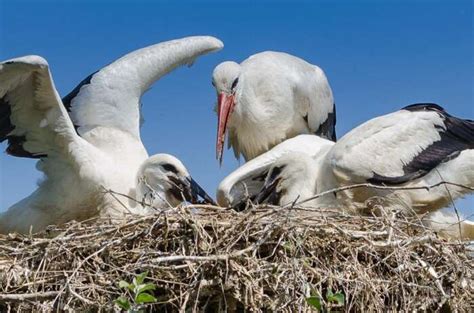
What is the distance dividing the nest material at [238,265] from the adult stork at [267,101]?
75.4 inches

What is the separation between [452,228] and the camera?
22.2 ft

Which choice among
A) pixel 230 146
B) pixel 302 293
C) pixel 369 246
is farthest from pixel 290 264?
pixel 230 146

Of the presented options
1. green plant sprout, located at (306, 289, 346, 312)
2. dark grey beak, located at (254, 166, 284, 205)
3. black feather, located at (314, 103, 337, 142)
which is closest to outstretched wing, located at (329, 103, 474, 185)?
dark grey beak, located at (254, 166, 284, 205)

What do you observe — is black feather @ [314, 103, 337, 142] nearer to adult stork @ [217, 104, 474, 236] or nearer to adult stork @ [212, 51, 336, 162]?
adult stork @ [212, 51, 336, 162]

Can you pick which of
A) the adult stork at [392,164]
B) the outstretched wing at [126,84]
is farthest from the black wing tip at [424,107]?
the outstretched wing at [126,84]

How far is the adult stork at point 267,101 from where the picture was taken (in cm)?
741

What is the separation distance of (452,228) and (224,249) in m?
2.07

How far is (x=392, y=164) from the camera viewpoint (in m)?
6.60

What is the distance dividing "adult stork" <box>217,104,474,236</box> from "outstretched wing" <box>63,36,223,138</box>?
136 centimetres

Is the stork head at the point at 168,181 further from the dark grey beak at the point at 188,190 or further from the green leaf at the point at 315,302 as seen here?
the green leaf at the point at 315,302

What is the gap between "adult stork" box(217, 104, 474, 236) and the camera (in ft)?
21.4

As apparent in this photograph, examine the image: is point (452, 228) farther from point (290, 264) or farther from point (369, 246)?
point (290, 264)

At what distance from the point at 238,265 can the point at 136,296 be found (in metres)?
0.55

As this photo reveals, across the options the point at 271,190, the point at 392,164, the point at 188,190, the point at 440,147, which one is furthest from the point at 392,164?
the point at 188,190
